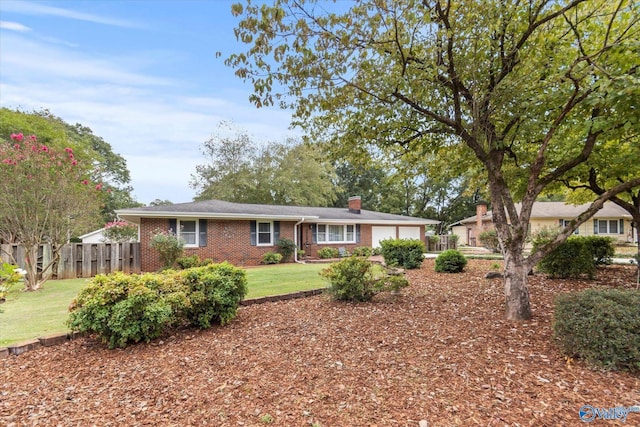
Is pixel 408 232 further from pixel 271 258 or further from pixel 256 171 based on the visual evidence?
pixel 256 171

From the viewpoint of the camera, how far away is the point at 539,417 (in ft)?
7.65

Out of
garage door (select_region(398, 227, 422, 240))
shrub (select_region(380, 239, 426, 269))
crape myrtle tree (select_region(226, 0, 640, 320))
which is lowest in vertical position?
shrub (select_region(380, 239, 426, 269))

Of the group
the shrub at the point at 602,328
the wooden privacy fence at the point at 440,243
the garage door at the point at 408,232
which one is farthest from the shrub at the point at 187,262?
the wooden privacy fence at the point at 440,243

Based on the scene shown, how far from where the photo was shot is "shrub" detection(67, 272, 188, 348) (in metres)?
3.74

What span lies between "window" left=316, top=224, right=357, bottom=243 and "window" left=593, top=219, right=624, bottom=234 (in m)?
20.0

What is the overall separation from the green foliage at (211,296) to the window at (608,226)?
29928mm

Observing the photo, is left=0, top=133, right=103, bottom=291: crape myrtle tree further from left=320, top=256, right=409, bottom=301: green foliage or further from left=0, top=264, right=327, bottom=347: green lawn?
left=320, top=256, right=409, bottom=301: green foliage

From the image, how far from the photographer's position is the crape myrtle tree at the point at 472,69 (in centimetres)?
396

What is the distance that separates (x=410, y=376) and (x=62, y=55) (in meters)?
11.2

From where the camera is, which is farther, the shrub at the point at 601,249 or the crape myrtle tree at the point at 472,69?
the shrub at the point at 601,249

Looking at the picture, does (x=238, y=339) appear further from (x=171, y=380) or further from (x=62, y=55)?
(x=62, y=55)

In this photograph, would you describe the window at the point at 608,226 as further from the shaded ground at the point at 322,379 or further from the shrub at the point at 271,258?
the shaded ground at the point at 322,379

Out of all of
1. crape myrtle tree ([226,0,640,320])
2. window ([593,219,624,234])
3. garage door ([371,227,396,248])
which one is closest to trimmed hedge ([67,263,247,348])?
crape myrtle tree ([226,0,640,320])

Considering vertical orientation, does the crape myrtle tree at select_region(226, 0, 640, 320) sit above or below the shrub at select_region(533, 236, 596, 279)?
above
